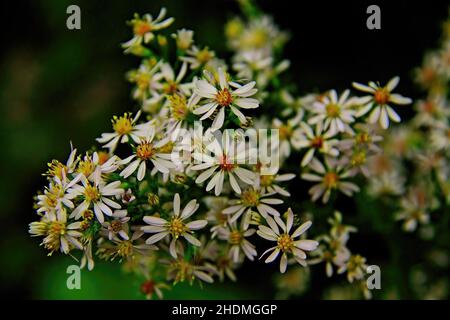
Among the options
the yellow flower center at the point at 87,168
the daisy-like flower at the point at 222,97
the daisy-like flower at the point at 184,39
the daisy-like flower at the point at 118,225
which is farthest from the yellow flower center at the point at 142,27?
the daisy-like flower at the point at 118,225

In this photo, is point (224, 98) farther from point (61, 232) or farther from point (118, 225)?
point (61, 232)

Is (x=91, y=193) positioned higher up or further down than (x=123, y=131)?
further down

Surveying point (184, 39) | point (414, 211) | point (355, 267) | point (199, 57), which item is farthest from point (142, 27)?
point (414, 211)

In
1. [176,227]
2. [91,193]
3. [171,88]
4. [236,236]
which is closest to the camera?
[91,193]

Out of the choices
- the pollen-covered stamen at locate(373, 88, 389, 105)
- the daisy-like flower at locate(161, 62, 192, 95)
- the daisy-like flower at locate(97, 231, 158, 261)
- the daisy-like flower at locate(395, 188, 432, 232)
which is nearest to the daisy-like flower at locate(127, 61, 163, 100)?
the daisy-like flower at locate(161, 62, 192, 95)

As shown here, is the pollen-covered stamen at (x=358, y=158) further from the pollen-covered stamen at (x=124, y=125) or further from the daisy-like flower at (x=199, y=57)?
the pollen-covered stamen at (x=124, y=125)

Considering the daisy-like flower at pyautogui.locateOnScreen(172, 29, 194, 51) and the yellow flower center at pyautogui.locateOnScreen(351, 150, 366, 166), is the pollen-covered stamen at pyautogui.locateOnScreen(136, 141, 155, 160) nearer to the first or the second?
the daisy-like flower at pyautogui.locateOnScreen(172, 29, 194, 51)
